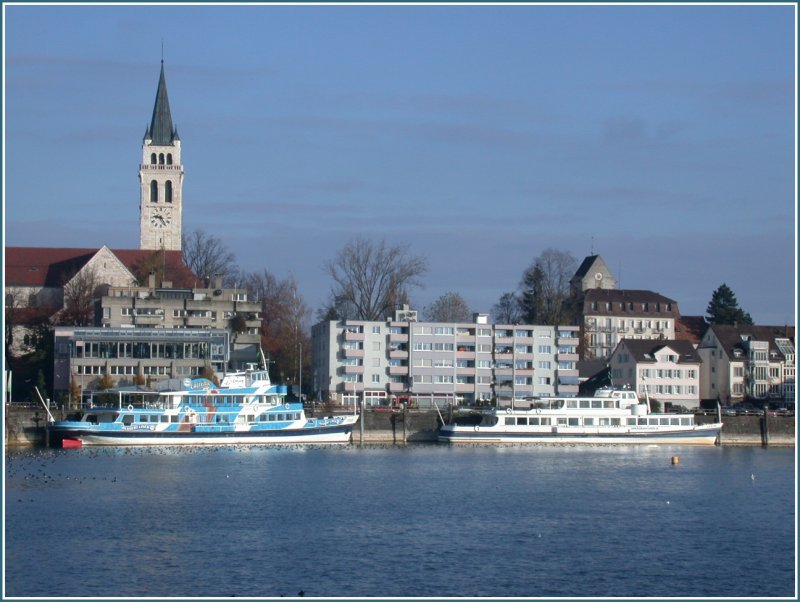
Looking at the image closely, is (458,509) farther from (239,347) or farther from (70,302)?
(70,302)

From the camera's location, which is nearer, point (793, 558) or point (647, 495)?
point (793, 558)

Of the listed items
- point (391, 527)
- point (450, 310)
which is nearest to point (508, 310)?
point (450, 310)

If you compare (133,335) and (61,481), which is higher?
(133,335)

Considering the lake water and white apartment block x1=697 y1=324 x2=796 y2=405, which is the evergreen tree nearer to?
white apartment block x1=697 y1=324 x2=796 y2=405

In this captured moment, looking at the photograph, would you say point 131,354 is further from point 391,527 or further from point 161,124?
point 161,124

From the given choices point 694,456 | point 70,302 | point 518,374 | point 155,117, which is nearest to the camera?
point 694,456

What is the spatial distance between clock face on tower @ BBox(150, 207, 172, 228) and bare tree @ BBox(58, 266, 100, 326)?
26841 millimetres

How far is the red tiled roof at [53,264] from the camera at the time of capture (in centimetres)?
13312

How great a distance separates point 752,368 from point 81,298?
59847mm

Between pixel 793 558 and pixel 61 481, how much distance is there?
1303 inches

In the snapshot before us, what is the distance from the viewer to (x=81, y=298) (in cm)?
11994

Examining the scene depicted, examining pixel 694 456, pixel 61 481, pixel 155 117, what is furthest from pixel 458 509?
pixel 155 117

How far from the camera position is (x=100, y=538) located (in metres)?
45.3

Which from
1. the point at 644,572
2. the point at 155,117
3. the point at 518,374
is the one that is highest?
the point at 155,117
